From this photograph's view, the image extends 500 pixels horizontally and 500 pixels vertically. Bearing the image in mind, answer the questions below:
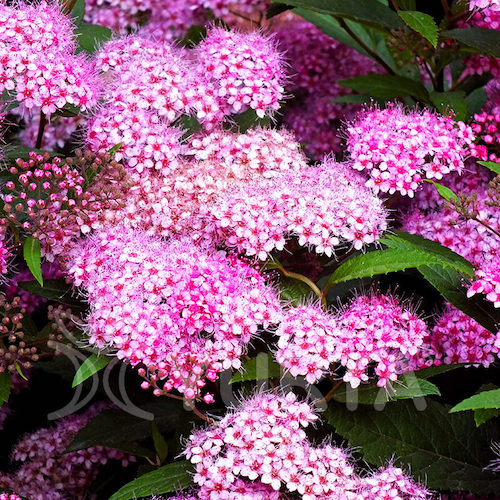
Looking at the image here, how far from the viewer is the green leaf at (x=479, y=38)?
2.12 metres

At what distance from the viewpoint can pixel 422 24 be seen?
2.04 metres

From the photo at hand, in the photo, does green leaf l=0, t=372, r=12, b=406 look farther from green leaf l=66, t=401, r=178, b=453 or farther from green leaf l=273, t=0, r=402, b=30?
green leaf l=273, t=0, r=402, b=30

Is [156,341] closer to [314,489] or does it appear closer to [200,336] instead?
[200,336]

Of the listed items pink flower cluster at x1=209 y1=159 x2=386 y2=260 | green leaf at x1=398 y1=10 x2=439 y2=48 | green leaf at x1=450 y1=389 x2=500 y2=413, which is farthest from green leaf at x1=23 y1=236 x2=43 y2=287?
green leaf at x1=398 y1=10 x2=439 y2=48

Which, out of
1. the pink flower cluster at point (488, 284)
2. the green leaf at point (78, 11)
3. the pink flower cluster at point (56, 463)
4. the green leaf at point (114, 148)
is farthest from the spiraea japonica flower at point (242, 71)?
the pink flower cluster at point (56, 463)

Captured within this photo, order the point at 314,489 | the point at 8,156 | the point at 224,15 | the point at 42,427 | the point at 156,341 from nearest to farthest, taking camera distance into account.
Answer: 1. the point at 314,489
2. the point at 156,341
3. the point at 8,156
4. the point at 42,427
5. the point at 224,15

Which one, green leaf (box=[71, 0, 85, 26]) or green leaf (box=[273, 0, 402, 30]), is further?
green leaf (box=[71, 0, 85, 26])

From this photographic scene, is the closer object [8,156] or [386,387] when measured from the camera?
[386,387]

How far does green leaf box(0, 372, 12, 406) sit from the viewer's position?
1.81 metres

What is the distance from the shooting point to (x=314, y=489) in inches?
62.0

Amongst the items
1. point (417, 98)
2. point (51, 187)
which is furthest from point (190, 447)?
point (417, 98)

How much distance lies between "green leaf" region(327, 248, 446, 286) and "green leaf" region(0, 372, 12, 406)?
0.71 m

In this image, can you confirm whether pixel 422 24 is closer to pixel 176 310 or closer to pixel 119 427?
pixel 176 310

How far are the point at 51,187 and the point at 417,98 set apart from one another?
100 cm
